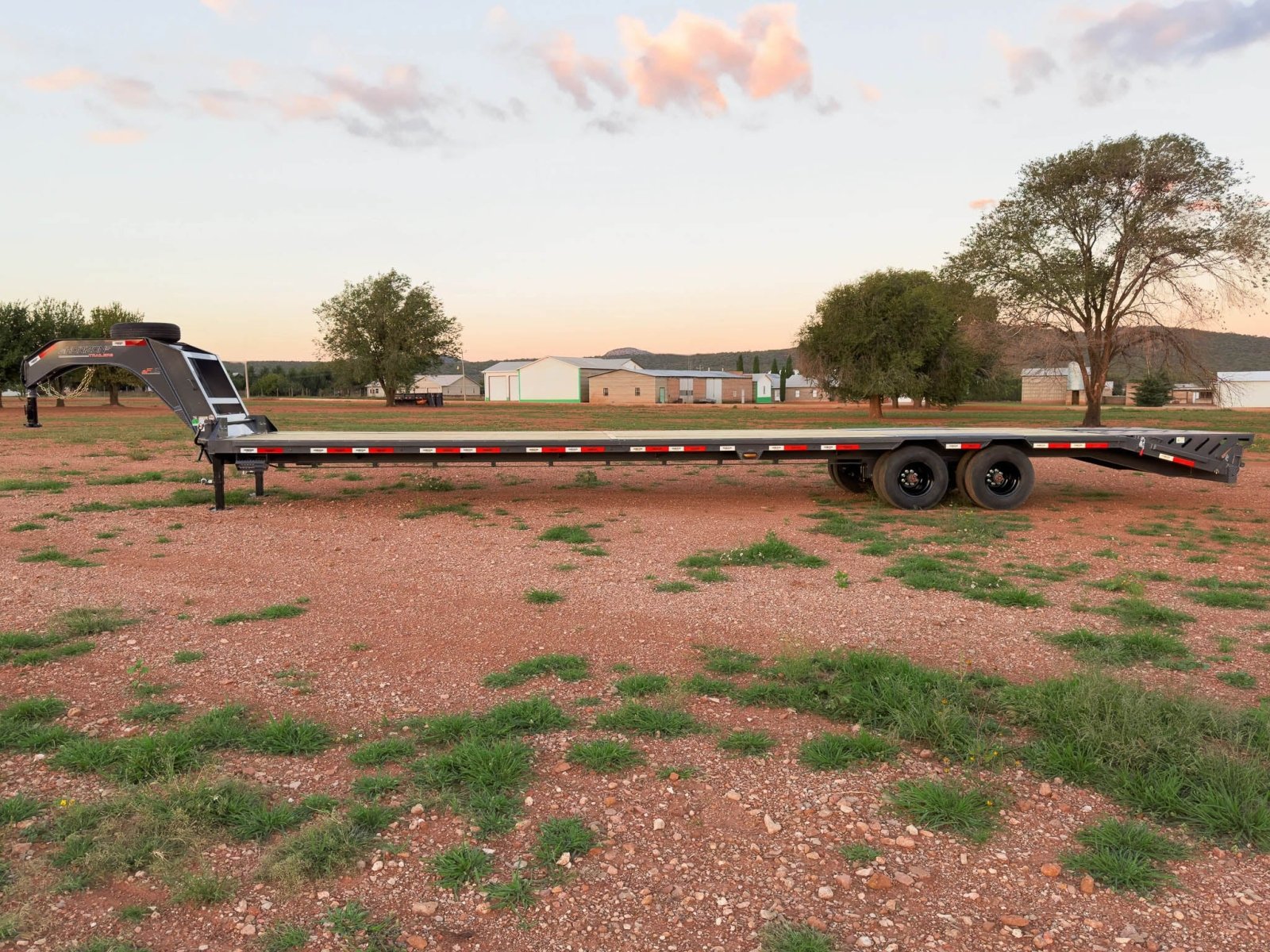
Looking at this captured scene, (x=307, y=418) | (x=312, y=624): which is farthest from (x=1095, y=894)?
(x=307, y=418)

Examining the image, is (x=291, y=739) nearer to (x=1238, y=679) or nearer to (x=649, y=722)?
(x=649, y=722)

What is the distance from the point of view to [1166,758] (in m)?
4.27

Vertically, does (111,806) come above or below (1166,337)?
below

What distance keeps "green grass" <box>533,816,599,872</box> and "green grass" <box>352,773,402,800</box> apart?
849 millimetres

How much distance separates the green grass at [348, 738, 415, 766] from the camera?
441 cm

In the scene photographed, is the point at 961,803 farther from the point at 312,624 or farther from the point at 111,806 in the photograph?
the point at 312,624

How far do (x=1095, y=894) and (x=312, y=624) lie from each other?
5.69 metres

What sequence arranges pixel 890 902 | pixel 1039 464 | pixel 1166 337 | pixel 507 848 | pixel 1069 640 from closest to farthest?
pixel 890 902
pixel 507 848
pixel 1069 640
pixel 1039 464
pixel 1166 337

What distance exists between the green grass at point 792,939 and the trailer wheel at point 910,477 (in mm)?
10005

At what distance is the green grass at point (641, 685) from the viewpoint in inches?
209

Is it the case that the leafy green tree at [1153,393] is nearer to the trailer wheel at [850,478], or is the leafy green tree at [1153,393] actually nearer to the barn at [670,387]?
the barn at [670,387]

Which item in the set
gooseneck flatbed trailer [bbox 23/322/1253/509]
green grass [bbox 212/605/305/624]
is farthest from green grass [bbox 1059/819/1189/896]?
gooseneck flatbed trailer [bbox 23/322/1253/509]

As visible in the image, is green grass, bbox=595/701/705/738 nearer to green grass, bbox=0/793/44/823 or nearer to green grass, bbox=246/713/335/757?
green grass, bbox=246/713/335/757

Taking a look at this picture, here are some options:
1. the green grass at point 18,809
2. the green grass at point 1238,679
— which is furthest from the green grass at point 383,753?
the green grass at point 1238,679
